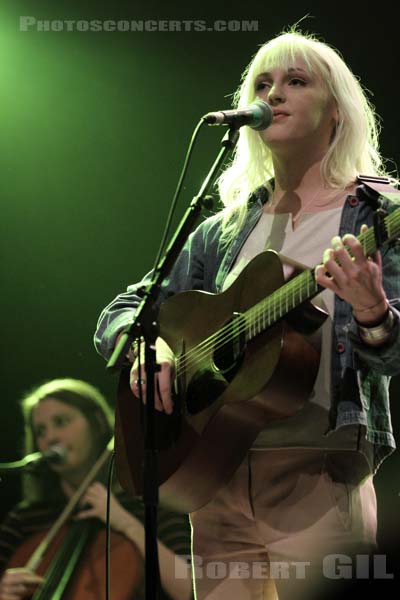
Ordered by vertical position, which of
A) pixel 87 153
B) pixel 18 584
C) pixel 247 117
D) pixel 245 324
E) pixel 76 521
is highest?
pixel 87 153

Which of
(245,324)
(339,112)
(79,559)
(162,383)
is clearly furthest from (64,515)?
(339,112)

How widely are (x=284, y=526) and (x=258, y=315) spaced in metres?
0.50

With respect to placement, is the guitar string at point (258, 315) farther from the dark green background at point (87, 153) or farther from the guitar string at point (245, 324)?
the dark green background at point (87, 153)

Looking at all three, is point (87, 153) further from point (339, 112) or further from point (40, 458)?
point (339, 112)

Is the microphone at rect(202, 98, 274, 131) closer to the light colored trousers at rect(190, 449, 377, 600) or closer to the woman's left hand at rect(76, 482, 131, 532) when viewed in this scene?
the light colored trousers at rect(190, 449, 377, 600)

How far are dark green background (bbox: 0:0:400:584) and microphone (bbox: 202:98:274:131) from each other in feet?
4.95

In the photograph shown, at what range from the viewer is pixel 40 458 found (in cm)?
358

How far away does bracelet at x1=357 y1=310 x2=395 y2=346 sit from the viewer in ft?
6.29

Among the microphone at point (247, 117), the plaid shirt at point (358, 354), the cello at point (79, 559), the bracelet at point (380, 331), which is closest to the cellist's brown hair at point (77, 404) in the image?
the cello at point (79, 559)

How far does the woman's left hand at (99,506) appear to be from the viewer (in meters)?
3.41

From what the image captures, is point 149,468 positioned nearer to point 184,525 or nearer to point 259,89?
point 259,89

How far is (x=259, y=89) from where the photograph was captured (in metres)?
2.53

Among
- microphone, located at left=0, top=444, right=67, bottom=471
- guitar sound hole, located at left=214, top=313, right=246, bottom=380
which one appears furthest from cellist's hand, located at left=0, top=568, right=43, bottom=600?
guitar sound hole, located at left=214, top=313, right=246, bottom=380

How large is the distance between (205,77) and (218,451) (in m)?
2.17
